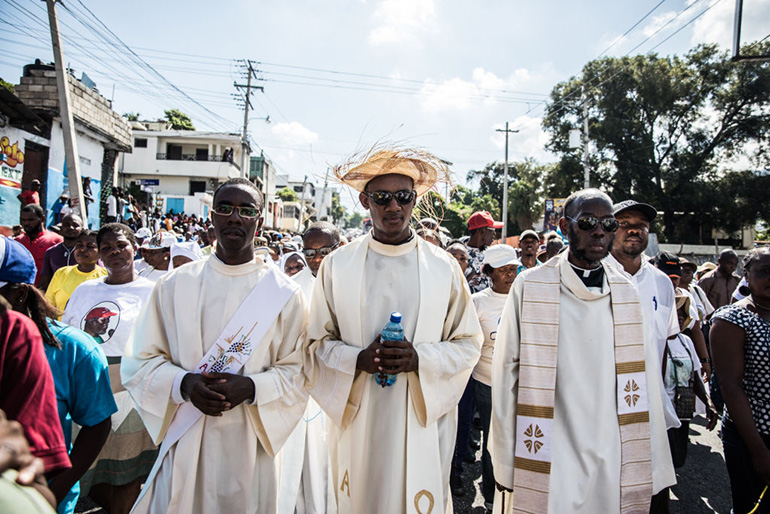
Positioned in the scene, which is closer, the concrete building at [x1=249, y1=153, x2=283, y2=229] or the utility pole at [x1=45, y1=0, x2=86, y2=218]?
the utility pole at [x1=45, y1=0, x2=86, y2=218]

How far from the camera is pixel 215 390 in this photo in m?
2.07

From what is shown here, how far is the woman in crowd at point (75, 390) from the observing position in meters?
1.89

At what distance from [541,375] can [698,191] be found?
32334 mm

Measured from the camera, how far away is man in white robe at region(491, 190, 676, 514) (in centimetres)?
237

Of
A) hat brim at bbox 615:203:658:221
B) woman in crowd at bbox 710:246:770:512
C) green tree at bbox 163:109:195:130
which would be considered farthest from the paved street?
green tree at bbox 163:109:195:130

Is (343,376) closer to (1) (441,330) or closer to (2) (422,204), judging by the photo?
(1) (441,330)

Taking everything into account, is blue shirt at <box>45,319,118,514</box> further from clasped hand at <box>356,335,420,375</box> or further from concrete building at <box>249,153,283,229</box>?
concrete building at <box>249,153,283,229</box>

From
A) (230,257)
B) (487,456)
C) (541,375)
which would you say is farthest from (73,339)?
(487,456)

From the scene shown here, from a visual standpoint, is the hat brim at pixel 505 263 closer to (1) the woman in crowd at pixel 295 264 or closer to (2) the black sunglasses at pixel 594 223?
(2) the black sunglasses at pixel 594 223

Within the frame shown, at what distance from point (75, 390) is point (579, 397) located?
2.49 m

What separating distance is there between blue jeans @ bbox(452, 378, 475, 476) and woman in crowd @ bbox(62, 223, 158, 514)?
246 centimetres

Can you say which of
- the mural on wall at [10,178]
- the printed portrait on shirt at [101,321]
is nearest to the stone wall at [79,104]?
the mural on wall at [10,178]

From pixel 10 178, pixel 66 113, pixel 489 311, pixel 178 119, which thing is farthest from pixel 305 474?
pixel 178 119

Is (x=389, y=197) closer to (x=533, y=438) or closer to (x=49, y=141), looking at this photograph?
(x=533, y=438)
